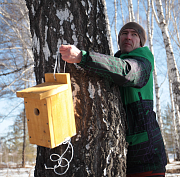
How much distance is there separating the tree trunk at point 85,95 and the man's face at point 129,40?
431 millimetres

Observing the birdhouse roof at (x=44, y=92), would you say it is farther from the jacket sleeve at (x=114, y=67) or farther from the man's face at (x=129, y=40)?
the man's face at (x=129, y=40)

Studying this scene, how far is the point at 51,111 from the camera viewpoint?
1.05 m

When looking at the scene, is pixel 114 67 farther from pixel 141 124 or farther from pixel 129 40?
pixel 129 40

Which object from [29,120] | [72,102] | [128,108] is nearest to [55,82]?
[72,102]

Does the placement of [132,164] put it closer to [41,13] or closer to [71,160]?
[71,160]

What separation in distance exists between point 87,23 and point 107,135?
83 cm

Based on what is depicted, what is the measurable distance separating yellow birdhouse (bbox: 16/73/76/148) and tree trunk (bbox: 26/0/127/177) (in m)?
0.10

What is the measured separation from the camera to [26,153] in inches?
389

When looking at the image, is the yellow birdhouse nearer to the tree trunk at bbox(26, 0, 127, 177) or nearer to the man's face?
the tree trunk at bbox(26, 0, 127, 177)

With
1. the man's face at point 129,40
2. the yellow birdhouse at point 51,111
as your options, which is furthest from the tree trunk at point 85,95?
the man's face at point 129,40

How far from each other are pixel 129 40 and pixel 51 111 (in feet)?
3.58

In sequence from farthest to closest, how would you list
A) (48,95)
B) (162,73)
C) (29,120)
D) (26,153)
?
(162,73) < (26,153) < (29,120) < (48,95)

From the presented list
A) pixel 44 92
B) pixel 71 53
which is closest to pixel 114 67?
pixel 71 53

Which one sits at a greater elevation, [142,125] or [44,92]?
[44,92]
